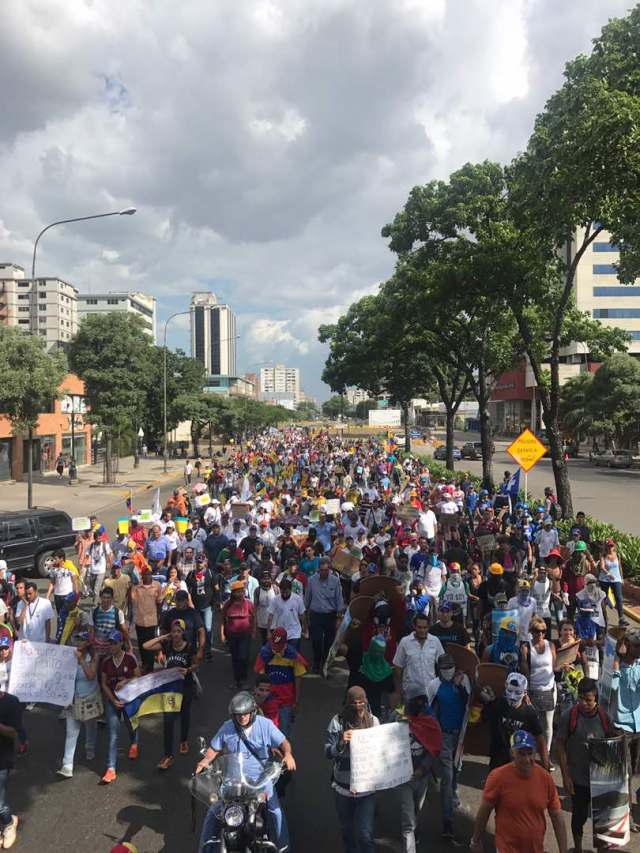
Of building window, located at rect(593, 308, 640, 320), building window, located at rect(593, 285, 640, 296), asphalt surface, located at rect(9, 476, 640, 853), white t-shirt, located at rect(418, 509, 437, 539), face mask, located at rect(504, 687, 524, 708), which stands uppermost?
building window, located at rect(593, 285, 640, 296)

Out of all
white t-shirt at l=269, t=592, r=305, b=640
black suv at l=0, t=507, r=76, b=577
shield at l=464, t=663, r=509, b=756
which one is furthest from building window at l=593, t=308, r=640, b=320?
shield at l=464, t=663, r=509, b=756

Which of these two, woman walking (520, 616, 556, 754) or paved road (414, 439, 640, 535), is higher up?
woman walking (520, 616, 556, 754)

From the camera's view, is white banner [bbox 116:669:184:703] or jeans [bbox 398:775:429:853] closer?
jeans [bbox 398:775:429:853]

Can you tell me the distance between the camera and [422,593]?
8.47 m

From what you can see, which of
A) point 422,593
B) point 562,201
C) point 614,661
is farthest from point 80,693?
point 562,201

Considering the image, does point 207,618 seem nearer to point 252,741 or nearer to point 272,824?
point 252,741

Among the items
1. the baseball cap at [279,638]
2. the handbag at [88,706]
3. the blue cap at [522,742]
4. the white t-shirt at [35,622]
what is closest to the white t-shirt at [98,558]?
the white t-shirt at [35,622]

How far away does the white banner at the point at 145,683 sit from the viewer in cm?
612

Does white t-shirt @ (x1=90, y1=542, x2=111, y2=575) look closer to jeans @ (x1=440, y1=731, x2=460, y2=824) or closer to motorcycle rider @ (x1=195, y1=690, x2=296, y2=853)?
motorcycle rider @ (x1=195, y1=690, x2=296, y2=853)

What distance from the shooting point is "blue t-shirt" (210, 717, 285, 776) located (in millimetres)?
4578

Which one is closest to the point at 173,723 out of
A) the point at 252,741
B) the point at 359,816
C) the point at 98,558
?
the point at 252,741

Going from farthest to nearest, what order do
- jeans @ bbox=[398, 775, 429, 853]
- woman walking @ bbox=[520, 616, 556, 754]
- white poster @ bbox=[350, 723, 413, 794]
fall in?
1. woman walking @ bbox=[520, 616, 556, 754]
2. jeans @ bbox=[398, 775, 429, 853]
3. white poster @ bbox=[350, 723, 413, 794]

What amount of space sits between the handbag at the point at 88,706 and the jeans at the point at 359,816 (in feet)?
9.15

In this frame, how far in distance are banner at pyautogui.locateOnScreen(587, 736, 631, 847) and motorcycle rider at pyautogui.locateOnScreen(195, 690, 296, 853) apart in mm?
2243
